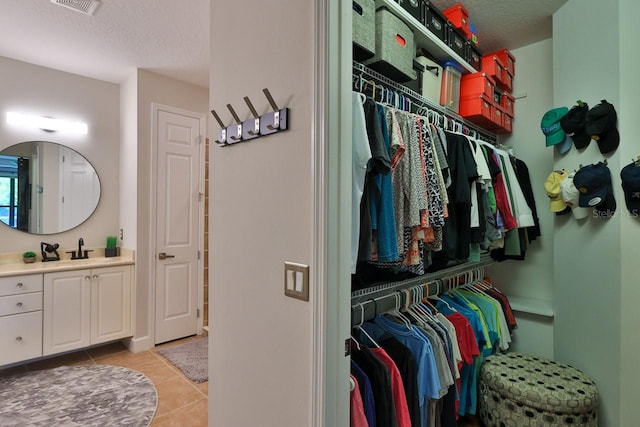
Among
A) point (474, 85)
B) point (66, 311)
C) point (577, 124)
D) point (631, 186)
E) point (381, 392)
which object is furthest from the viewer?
point (66, 311)

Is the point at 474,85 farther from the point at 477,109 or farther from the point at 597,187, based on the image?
the point at 597,187

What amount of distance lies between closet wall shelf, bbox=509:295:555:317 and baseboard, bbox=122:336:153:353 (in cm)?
326

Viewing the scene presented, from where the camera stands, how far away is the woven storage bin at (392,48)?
1570mm

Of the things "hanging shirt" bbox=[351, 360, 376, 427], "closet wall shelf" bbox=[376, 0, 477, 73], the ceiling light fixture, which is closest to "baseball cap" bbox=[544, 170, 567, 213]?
"closet wall shelf" bbox=[376, 0, 477, 73]

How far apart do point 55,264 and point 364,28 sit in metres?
3.15

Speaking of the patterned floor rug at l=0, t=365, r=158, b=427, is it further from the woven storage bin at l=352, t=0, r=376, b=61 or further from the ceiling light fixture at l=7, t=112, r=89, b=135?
the woven storage bin at l=352, t=0, r=376, b=61

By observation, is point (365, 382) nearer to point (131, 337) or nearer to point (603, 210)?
point (603, 210)

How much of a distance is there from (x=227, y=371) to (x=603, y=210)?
91.5 inches

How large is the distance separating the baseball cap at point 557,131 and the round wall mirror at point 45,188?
13.1 feet

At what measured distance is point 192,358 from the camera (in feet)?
9.91

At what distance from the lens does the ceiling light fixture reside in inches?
116

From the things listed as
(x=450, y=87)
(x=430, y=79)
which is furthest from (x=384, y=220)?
(x=450, y=87)

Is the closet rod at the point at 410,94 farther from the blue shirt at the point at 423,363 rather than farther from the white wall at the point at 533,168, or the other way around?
the blue shirt at the point at 423,363

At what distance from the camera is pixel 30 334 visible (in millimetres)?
2662
